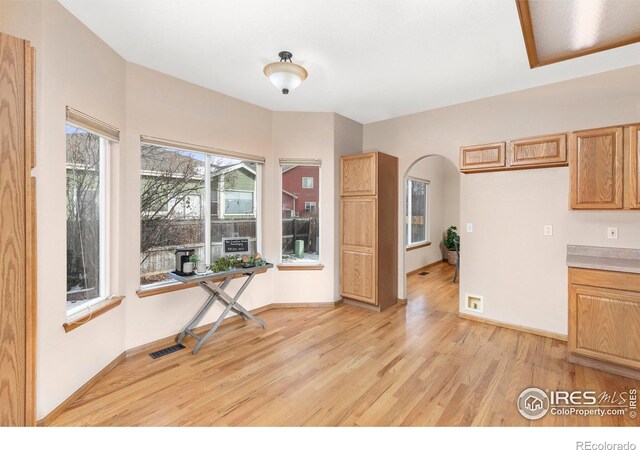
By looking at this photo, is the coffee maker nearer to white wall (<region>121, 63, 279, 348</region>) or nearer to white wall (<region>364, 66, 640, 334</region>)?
white wall (<region>121, 63, 279, 348</region>)

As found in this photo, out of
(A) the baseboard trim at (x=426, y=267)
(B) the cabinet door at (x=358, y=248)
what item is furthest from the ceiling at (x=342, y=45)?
(A) the baseboard trim at (x=426, y=267)

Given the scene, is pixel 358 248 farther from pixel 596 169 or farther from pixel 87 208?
pixel 87 208

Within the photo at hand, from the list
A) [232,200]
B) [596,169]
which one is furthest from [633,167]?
[232,200]

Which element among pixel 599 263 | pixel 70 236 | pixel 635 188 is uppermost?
pixel 635 188

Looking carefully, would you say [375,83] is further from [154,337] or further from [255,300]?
[154,337]

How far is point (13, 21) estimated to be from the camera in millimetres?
1826

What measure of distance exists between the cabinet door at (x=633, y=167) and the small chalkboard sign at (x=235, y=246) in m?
3.74

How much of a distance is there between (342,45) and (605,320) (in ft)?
10.4

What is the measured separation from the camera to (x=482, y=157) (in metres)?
3.51

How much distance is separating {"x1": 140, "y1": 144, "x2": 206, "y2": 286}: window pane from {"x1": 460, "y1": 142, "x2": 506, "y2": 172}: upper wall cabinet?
313 cm

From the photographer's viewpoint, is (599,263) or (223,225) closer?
(599,263)

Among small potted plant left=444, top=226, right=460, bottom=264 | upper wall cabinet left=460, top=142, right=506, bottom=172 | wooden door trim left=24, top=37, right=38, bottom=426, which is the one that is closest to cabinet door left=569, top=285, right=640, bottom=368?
upper wall cabinet left=460, top=142, right=506, bottom=172

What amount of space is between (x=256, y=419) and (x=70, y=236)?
194 cm
